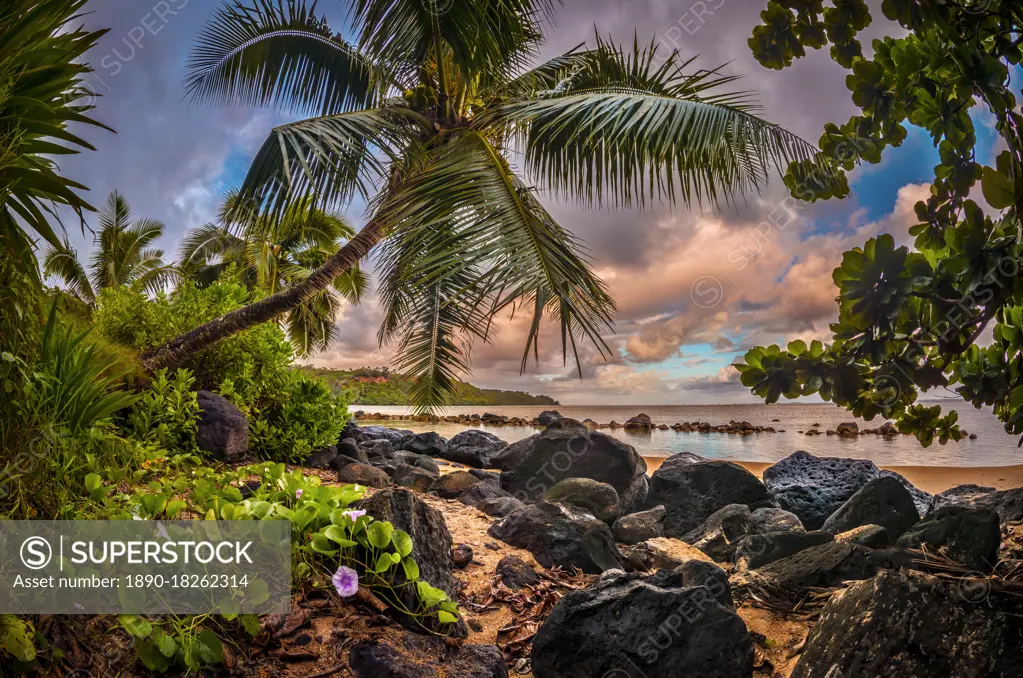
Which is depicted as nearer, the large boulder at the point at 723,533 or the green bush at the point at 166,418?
the large boulder at the point at 723,533

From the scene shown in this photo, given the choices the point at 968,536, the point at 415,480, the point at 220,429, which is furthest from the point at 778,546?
the point at 220,429

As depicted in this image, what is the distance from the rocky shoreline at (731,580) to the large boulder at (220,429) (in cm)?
118

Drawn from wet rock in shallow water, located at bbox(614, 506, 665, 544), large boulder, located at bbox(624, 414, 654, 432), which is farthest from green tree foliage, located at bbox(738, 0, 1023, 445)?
large boulder, located at bbox(624, 414, 654, 432)

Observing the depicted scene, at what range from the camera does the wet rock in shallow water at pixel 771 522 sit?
14.6 ft

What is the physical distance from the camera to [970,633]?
179 cm

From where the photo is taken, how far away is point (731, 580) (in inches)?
140

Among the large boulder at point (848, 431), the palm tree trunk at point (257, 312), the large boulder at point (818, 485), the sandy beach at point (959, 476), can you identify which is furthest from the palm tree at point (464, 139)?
the large boulder at point (848, 431)

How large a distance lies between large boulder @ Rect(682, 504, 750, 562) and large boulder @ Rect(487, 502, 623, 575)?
823 mm

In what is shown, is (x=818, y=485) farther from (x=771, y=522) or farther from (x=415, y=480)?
(x=415, y=480)

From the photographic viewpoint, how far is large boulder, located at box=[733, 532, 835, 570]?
144 inches

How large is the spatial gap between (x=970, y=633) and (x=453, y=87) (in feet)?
24.1

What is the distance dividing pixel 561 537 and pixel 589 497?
1422 millimetres

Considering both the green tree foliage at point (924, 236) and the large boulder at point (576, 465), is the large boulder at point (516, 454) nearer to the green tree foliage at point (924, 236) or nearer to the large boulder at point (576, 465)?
the large boulder at point (576, 465)

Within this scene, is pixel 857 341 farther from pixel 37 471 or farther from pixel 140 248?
pixel 140 248
